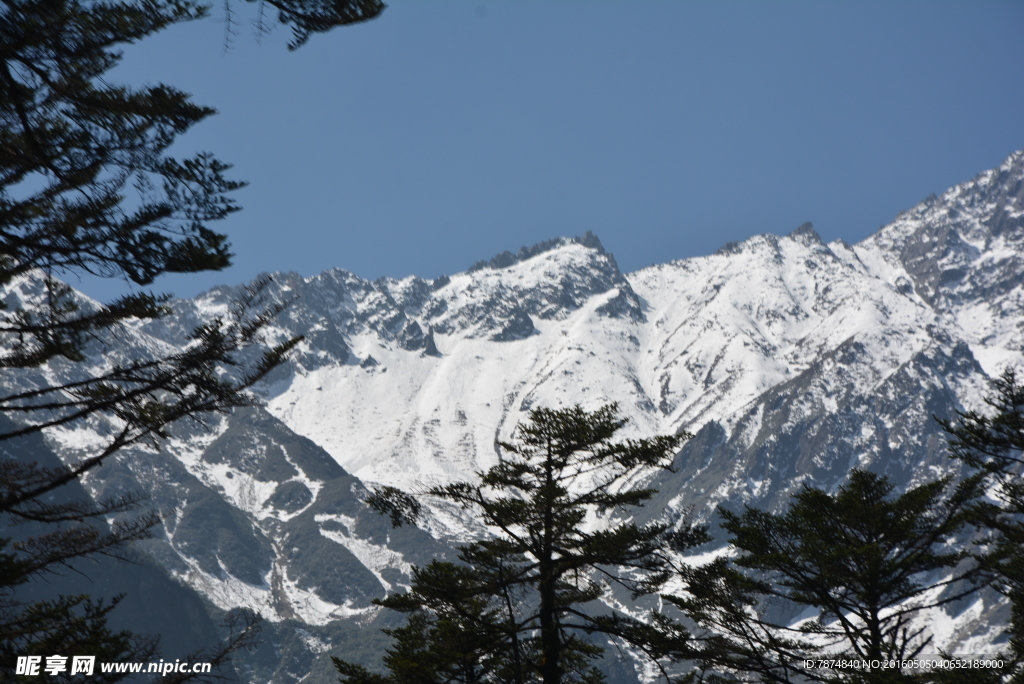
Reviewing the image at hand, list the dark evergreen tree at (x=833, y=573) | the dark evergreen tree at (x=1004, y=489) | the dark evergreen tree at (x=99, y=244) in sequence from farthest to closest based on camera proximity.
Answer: the dark evergreen tree at (x=1004, y=489), the dark evergreen tree at (x=833, y=573), the dark evergreen tree at (x=99, y=244)

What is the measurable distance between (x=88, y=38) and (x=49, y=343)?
452 centimetres

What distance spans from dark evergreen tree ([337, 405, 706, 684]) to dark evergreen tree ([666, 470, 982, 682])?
4.15 feet

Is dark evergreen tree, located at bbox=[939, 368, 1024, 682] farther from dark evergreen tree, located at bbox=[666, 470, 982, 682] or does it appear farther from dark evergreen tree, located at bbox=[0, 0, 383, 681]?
dark evergreen tree, located at bbox=[0, 0, 383, 681]

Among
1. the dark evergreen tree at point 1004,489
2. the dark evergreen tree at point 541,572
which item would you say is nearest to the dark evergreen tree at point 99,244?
the dark evergreen tree at point 541,572

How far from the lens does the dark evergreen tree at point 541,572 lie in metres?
19.4

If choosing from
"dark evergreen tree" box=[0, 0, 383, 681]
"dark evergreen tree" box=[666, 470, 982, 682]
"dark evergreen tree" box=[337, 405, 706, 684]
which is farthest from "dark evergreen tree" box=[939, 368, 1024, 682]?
"dark evergreen tree" box=[0, 0, 383, 681]

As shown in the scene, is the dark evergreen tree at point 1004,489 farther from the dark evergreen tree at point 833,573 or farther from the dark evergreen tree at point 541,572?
the dark evergreen tree at point 541,572

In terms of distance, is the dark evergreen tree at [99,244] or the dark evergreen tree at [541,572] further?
the dark evergreen tree at [541,572]

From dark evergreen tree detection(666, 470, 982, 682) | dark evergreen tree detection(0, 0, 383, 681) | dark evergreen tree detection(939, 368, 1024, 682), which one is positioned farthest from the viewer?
dark evergreen tree detection(939, 368, 1024, 682)

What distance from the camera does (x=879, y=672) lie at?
17812 mm

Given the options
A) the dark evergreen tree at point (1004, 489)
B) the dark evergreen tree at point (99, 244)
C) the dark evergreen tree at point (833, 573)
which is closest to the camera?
the dark evergreen tree at point (99, 244)

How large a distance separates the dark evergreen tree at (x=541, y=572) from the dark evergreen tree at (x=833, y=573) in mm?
1264

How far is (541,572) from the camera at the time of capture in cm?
1997

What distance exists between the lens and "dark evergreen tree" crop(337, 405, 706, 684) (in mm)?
19438
